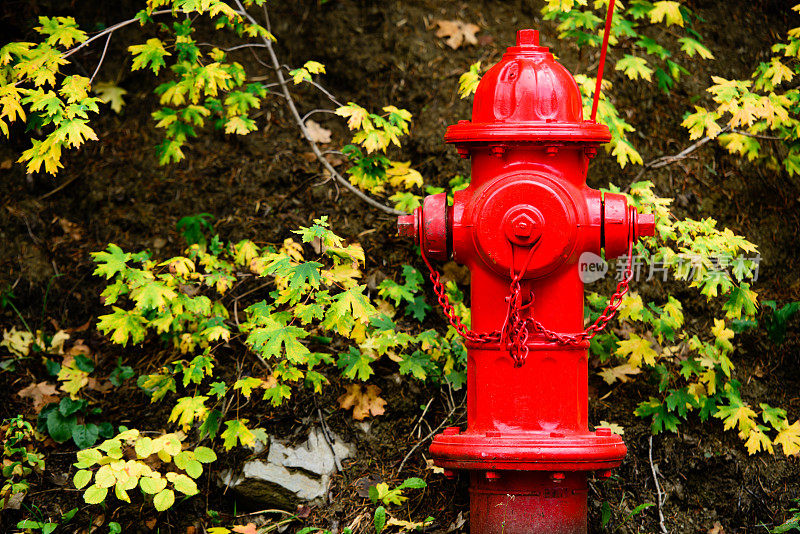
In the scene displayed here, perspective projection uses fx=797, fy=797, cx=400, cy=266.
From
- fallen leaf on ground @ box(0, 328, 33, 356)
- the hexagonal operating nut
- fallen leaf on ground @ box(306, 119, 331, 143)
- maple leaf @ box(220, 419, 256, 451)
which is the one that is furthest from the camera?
fallen leaf on ground @ box(306, 119, 331, 143)

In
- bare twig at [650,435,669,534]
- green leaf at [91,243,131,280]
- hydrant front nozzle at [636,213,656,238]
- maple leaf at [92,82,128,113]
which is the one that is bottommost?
bare twig at [650,435,669,534]

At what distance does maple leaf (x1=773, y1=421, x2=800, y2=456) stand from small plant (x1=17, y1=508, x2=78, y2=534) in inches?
120

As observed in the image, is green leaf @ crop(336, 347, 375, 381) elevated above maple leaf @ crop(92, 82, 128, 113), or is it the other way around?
maple leaf @ crop(92, 82, 128, 113)

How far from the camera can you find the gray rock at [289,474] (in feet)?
11.2

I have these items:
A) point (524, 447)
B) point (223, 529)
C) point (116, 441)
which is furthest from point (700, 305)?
point (116, 441)

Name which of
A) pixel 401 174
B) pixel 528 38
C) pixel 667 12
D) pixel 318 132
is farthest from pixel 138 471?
pixel 667 12

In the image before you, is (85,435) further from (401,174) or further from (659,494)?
(659,494)

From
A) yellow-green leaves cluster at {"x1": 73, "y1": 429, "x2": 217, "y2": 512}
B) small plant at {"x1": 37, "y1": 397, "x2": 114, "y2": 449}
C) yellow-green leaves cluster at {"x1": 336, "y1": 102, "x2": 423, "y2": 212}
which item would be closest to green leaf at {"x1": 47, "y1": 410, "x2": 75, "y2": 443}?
small plant at {"x1": 37, "y1": 397, "x2": 114, "y2": 449}

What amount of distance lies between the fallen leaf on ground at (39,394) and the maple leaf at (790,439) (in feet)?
11.1

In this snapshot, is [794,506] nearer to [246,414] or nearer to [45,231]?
[246,414]

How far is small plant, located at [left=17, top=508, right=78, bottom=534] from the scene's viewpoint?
3217mm

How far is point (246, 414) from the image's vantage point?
12.2ft

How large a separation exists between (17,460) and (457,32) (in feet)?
11.0

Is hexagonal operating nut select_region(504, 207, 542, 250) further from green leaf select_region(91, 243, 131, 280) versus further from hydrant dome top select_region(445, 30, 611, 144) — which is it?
green leaf select_region(91, 243, 131, 280)
